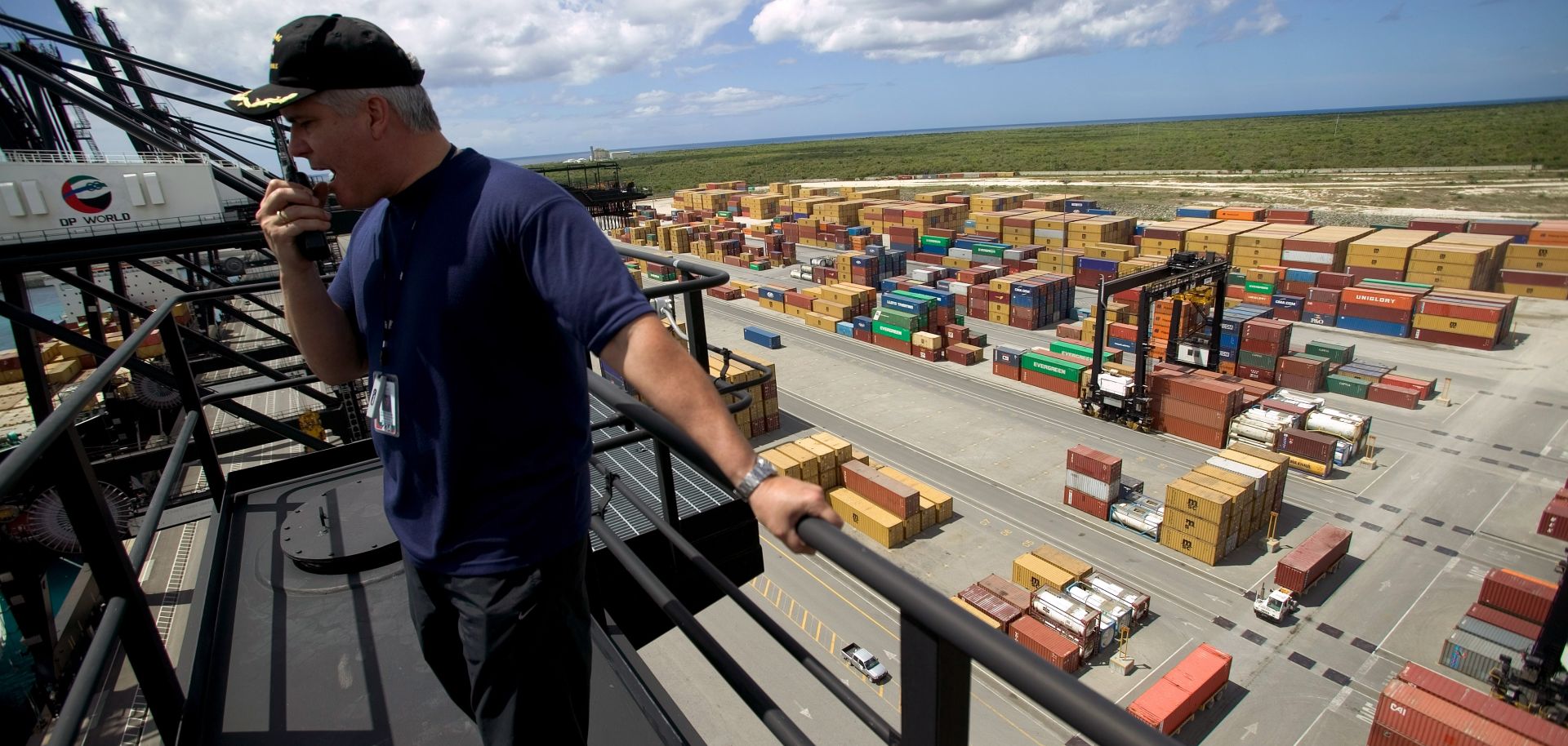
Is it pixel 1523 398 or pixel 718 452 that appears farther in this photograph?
pixel 1523 398

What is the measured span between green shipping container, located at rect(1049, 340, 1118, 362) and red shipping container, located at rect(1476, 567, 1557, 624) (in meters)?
13.8

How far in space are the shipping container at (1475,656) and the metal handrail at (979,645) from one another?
1809cm

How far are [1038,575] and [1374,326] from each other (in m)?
26.3

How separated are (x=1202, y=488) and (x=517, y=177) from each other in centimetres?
1875

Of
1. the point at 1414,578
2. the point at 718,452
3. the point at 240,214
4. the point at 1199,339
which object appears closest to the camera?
the point at 718,452

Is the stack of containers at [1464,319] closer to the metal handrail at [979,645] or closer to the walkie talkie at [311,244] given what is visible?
the metal handrail at [979,645]

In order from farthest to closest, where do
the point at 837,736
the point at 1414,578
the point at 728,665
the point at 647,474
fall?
the point at 1414,578, the point at 837,736, the point at 647,474, the point at 728,665

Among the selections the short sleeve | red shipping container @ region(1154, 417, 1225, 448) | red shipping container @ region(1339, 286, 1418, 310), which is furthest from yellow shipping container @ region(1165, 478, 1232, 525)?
red shipping container @ region(1339, 286, 1418, 310)

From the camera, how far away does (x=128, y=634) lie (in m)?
2.05

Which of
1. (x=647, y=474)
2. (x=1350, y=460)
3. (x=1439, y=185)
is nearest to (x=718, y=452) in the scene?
(x=647, y=474)

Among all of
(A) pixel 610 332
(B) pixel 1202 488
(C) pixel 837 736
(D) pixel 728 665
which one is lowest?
(C) pixel 837 736

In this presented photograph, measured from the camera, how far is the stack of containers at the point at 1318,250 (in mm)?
35531

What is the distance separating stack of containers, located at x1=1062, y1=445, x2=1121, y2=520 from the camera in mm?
18000

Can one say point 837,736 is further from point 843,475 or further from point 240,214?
point 240,214
